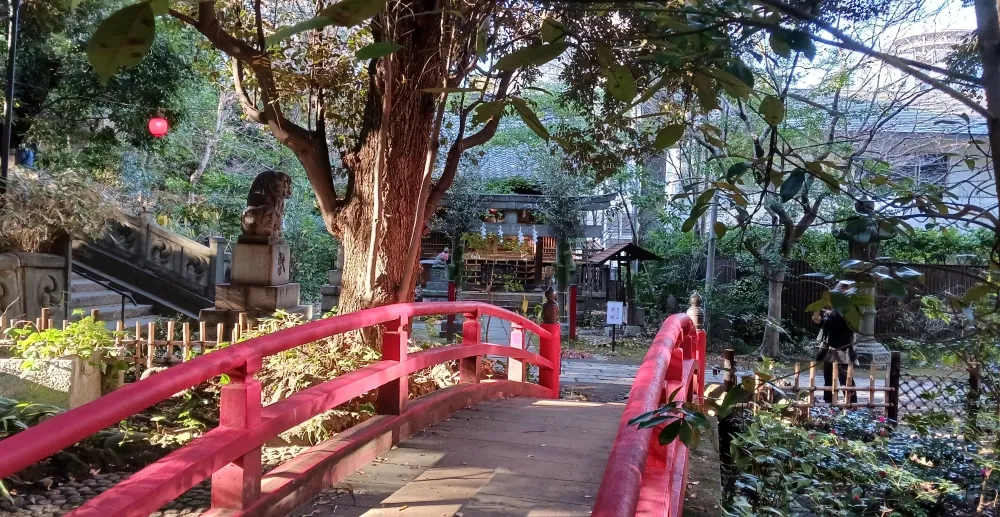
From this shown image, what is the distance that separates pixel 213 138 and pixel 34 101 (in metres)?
7.28

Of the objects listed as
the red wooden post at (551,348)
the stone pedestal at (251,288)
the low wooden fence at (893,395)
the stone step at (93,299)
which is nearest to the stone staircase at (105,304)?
the stone step at (93,299)

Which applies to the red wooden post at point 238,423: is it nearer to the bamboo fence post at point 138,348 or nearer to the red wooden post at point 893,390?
the bamboo fence post at point 138,348

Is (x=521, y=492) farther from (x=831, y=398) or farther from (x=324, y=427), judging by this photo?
(x=831, y=398)

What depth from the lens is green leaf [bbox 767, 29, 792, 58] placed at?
1.24 m

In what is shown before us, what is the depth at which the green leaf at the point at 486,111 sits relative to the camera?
3.85ft

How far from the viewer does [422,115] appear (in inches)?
220

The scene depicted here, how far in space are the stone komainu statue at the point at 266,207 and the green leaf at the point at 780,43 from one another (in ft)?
28.2

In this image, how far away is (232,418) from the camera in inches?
108

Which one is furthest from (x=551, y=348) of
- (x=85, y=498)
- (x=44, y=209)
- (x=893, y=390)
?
(x=44, y=209)

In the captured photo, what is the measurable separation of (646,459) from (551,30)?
3.41 ft

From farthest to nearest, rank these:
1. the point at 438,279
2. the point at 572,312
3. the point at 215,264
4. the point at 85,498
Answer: the point at 438,279, the point at 572,312, the point at 215,264, the point at 85,498

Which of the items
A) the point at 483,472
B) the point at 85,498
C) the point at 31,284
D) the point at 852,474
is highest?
the point at 31,284

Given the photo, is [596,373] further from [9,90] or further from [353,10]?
[353,10]

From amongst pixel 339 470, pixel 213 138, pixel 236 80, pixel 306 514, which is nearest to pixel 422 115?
pixel 236 80
